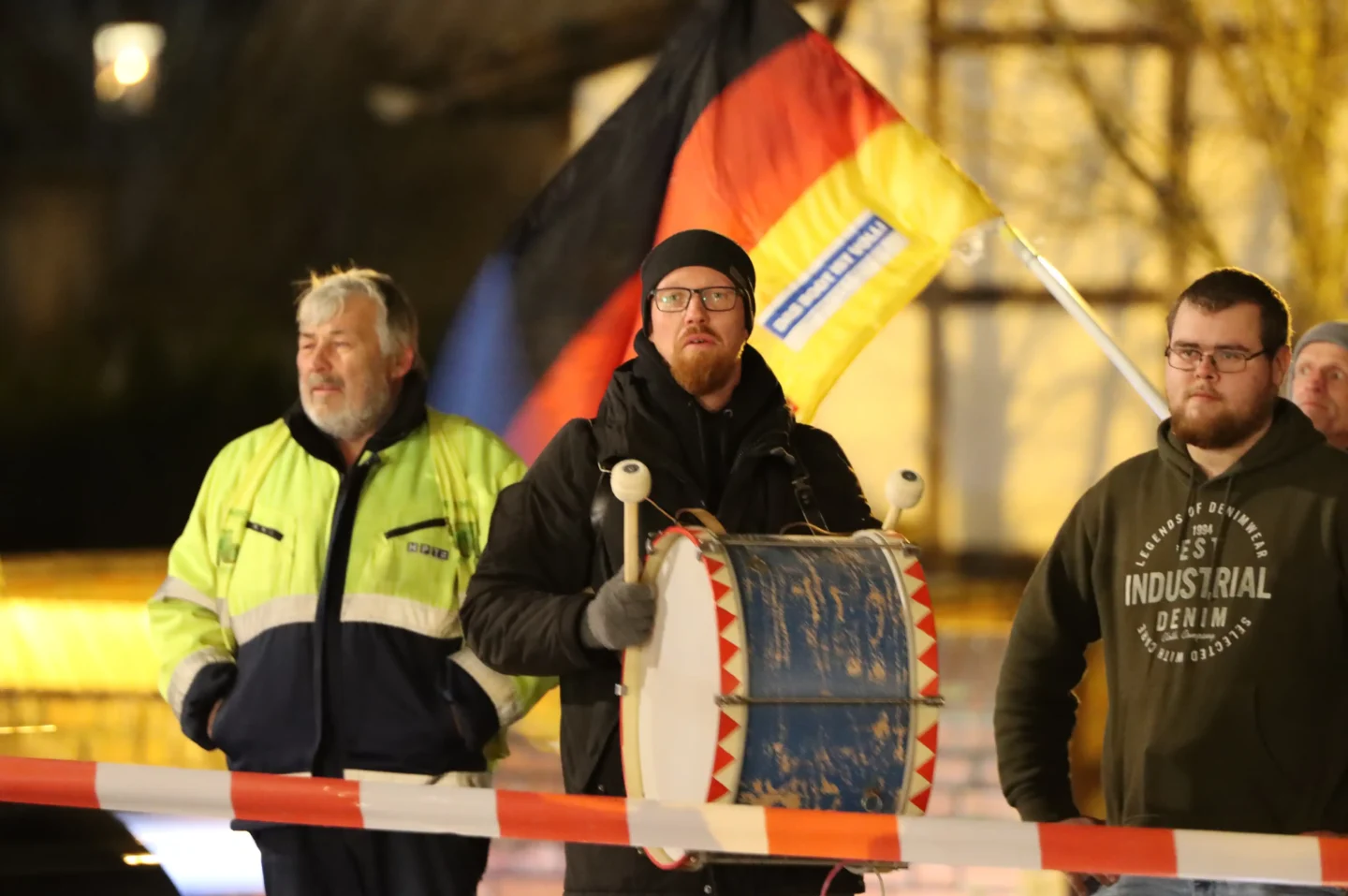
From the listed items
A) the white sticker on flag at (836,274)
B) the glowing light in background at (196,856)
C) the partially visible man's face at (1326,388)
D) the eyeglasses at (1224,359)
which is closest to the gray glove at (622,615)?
the eyeglasses at (1224,359)

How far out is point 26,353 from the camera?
11.8 m

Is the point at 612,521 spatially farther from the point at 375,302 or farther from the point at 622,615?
the point at 375,302

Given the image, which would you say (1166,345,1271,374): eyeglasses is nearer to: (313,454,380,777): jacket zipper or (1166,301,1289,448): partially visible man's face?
(1166,301,1289,448): partially visible man's face

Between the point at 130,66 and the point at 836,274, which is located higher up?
the point at 130,66

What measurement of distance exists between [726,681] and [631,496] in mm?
354

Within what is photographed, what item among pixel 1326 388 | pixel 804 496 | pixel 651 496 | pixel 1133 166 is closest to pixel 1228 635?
pixel 804 496

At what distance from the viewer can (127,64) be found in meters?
12.0

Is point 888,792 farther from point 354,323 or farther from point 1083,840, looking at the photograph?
point 354,323

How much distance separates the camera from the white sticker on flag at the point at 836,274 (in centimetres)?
545

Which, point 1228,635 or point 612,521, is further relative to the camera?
point 612,521

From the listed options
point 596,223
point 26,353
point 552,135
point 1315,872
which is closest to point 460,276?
point 552,135

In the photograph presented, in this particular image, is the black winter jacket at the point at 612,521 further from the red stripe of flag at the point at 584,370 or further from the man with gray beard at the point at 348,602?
the red stripe of flag at the point at 584,370

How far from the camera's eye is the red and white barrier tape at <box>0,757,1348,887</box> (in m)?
3.64

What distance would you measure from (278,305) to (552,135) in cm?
205
